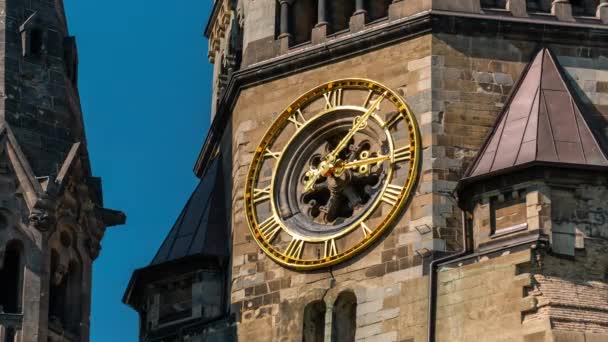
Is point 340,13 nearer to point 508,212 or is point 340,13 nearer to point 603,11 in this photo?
point 603,11

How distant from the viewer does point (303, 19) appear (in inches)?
1705

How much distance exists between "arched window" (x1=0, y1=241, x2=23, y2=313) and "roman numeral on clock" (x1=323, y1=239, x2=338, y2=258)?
4.21 meters

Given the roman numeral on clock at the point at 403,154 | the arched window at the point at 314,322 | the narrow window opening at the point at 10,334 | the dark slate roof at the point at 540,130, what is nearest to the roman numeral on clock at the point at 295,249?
the arched window at the point at 314,322

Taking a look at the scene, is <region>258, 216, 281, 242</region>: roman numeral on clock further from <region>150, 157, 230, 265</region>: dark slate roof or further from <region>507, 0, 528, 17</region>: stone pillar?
<region>507, 0, 528, 17</region>: stone pillar

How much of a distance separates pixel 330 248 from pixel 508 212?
2.72 m

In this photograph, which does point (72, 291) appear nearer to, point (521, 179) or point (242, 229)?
point (242, 229)

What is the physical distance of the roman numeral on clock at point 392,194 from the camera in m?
40.4

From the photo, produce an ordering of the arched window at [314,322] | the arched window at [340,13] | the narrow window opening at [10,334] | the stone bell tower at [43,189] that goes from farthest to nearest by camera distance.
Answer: the arched window at [340,13] → the arched window at [314,322] → the stone bell tower at [43,189] → the narrow window opening at [10,334]

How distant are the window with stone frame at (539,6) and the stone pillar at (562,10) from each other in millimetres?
102

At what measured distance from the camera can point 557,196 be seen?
3934 centimetres

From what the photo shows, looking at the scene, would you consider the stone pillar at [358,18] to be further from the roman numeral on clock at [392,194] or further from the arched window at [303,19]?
the roman numeral on clock at [392,194]

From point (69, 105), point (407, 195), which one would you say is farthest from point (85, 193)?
point (407, 195)

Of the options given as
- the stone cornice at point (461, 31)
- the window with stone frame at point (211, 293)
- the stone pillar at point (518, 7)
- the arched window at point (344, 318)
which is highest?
the stone pillar at point (518, 7)

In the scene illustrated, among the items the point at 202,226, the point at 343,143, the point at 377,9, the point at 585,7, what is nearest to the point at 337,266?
the point at 343,143
